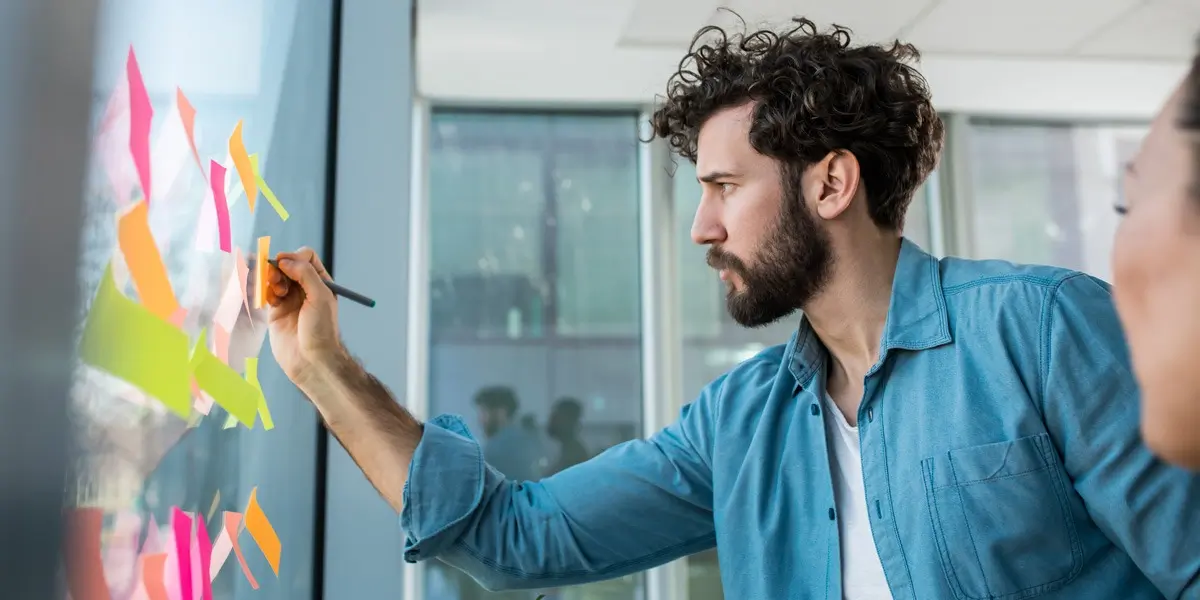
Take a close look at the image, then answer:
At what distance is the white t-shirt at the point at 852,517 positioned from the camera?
3.46 ft

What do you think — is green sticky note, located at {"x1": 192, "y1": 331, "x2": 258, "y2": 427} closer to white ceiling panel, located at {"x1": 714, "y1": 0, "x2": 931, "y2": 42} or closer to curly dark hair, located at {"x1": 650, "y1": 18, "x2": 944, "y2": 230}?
curly dark hair, located at {"x1": 650, "y1": 18, "x2": 944, "y2": 230}

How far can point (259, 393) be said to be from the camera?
0.82 meters

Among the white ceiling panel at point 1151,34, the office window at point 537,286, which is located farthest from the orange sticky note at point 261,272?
the white ceiling panel at point 1151,34

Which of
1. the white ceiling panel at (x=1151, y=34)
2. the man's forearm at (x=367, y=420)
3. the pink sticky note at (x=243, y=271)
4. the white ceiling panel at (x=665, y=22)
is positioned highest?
the white ceiling panel at (x=1151, y=34)

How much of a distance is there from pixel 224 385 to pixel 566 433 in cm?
247

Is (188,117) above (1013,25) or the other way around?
the other way around

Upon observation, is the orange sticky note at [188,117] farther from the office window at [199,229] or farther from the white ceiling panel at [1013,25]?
the white ceiling panel at [1013,25]

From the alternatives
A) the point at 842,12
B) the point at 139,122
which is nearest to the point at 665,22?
the point at 842,12

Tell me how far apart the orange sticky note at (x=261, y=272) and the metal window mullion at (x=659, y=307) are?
92.3 inches

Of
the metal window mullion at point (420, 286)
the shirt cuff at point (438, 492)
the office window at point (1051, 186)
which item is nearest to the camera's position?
the shirt cuff at point (438, 492)

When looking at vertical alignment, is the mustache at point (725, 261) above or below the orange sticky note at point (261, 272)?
above

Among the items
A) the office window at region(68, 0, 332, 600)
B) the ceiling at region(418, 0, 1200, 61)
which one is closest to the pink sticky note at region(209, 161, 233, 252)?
the office window at region(68, 0, 332, 600)

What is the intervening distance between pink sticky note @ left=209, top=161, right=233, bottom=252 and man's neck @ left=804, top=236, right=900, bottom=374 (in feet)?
2.43

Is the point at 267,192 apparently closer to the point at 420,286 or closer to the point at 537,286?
the point at 420,286
